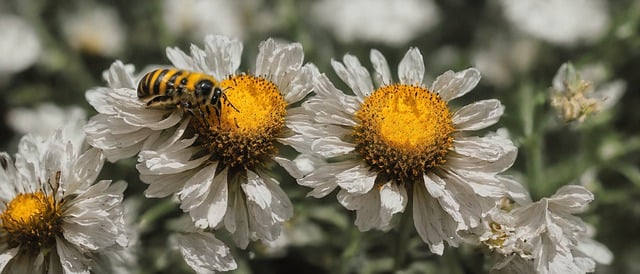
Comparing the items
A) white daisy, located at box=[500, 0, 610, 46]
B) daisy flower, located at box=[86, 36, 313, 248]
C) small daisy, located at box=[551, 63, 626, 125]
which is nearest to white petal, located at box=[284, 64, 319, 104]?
daisy flower, located at box=[86, 36, 313, 248]

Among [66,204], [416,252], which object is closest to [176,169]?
[66,204]

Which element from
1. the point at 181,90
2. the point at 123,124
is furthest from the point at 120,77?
the point at 181,90

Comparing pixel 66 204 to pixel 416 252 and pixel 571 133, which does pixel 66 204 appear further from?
pixel 571 133

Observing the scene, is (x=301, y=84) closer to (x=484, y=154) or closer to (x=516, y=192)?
(x=484, y=154)

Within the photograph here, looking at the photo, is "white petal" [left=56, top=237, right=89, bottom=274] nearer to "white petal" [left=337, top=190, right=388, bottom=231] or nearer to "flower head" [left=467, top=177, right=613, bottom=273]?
"white petal" [left=337, top=190, right=388, bottom=231]

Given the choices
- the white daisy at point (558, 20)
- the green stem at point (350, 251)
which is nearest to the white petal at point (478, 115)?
the green stem at point (350, 251)

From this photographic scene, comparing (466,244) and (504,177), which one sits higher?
(504,177)
